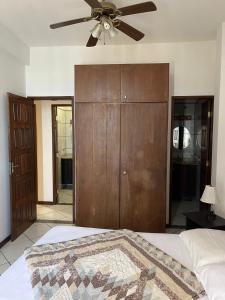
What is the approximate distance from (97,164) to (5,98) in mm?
1552

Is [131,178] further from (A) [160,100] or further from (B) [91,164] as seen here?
(A) [160,100]

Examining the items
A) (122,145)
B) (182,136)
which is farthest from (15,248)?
(182,136)

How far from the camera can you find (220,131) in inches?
117

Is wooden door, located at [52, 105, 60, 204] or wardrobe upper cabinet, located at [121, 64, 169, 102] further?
wooden door, located at [52, 105, 60, 204]

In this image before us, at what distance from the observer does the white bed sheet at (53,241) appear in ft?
4.69

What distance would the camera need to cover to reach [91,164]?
348 centimetres

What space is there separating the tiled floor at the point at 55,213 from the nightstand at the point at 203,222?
217 cm

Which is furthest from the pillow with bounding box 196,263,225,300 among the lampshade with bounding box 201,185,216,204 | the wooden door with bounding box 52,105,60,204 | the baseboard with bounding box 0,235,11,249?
the wooden door with bounding box 52,105,60,204

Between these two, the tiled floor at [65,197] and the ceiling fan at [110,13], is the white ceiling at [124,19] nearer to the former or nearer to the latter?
the ceiling fan at [110,13]

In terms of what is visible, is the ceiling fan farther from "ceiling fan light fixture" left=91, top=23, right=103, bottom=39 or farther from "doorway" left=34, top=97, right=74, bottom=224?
"doorway" left=34, top=97, right=74, bottom=224

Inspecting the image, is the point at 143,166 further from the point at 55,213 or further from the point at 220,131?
the point at 55,213

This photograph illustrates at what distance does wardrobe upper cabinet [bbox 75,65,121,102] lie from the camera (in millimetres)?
3330

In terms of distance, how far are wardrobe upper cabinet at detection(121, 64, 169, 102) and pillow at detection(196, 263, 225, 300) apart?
87.5 inches

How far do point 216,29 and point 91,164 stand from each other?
7.91ft
